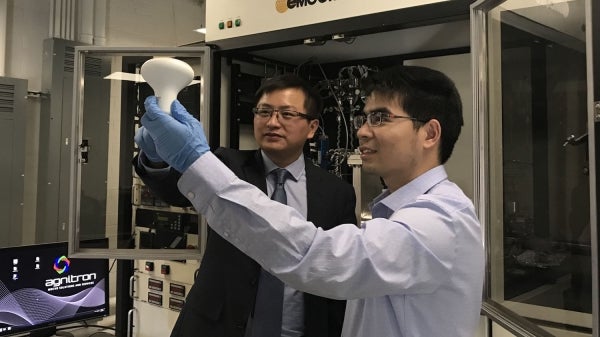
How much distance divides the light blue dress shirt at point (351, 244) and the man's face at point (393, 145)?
14cm

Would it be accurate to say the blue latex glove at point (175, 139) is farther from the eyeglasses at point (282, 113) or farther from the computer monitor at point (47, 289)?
the computer monitor at point (47, 289)

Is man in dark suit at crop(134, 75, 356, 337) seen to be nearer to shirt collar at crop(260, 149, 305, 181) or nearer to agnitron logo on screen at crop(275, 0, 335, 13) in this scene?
shirt collar at crop(260, 149, 305, 181)

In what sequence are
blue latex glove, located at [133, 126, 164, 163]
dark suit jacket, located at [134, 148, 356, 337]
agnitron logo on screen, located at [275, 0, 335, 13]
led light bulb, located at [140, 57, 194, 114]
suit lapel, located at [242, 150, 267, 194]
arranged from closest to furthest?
led light bulb, located at [140, 57, 194, 114]
blue latex glove, located at [133, 126, 164, 163]
dark suit jacket, located at [134, 148, 356, 337]
suit lapel, located at [242, 150, 267, 194]
agnitron logo on screen, located at [275, 0, 335, 13]

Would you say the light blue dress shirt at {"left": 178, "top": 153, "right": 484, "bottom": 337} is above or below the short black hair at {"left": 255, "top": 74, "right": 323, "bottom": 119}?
below

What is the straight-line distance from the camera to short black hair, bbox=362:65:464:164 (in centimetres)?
96

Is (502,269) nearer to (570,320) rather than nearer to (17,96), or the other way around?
(570,320)

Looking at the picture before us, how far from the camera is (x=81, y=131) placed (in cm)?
226

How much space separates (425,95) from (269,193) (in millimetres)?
676

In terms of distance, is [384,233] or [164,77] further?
[164,77]

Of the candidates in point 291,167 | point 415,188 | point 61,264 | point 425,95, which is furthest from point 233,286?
point 61,264

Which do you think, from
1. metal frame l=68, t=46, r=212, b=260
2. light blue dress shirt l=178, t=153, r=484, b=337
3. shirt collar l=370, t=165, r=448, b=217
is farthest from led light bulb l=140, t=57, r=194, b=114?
metal frame l=68, t=46, r=212, b=260

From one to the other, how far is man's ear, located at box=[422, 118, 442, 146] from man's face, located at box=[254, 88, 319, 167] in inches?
24.9

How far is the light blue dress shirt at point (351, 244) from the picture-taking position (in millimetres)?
707

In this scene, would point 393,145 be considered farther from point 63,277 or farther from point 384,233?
point 63,277
